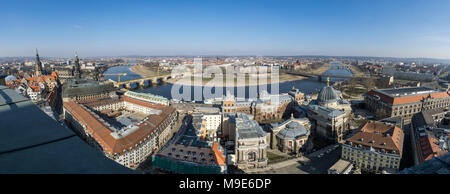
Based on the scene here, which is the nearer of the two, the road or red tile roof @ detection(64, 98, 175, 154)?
red tile roof @ detection(64, 98, 175, 154)

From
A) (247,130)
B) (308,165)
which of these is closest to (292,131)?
(308,165)

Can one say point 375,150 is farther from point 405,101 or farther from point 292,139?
point 405,101

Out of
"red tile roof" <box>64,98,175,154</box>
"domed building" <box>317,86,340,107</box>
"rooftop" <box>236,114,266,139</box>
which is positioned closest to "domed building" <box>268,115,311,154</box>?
"rooftop" <box>236,114,266,139</box>

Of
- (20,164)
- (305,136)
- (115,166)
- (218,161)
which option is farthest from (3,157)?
(305,136)

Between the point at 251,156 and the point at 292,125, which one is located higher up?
the point at 292,125

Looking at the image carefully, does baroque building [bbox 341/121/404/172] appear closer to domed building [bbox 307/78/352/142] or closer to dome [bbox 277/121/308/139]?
dome [bbox 277/121/308/139]

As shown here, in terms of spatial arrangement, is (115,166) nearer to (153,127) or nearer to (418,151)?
(153,127)

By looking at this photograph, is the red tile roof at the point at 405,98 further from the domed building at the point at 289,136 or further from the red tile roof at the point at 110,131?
the red tile roof at the point at 110,131
